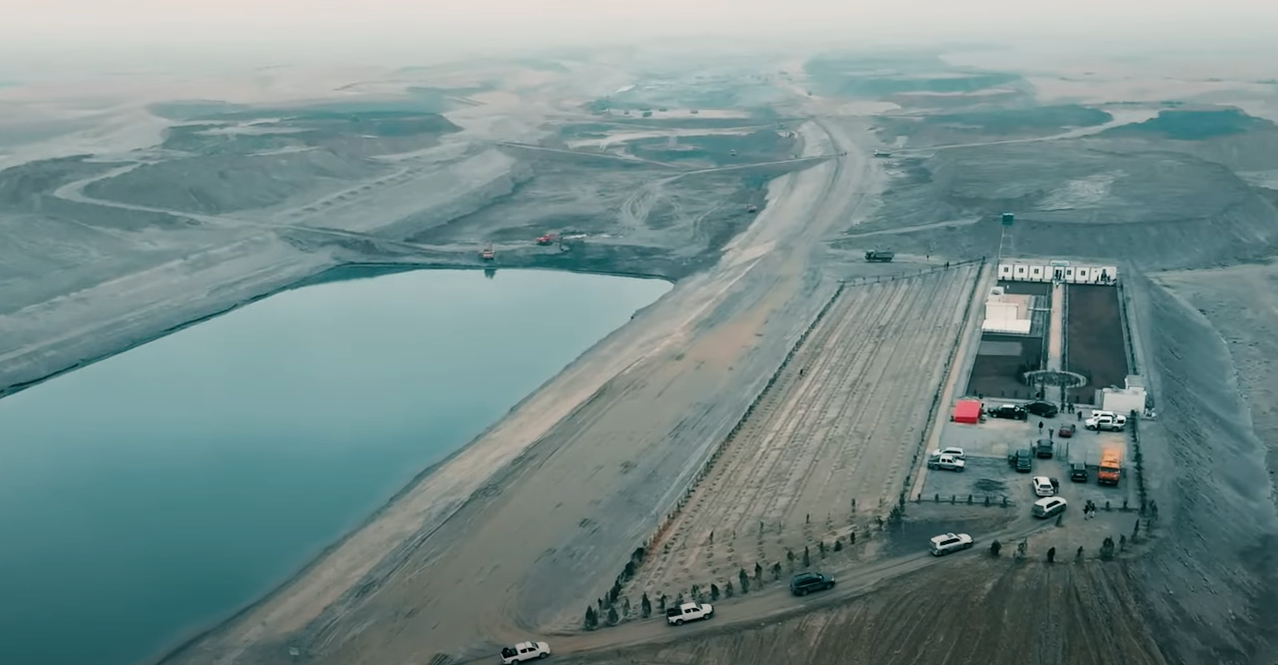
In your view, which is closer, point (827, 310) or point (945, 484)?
point (945, 484)

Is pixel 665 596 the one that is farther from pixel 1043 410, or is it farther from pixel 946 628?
pixel 1043 410

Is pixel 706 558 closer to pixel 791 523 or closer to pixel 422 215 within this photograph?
pixel 791 523

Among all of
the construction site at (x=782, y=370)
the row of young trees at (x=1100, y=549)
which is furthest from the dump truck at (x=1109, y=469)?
the row of young trees at (x=1100, y=549)

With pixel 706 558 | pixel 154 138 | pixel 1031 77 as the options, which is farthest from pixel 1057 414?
pixel 1031 77

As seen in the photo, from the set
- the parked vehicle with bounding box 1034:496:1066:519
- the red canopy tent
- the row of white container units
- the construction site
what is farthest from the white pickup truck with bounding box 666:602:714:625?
the row of white container units

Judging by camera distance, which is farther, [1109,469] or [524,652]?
[1109,469]

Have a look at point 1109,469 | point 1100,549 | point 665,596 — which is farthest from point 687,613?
point 1109,469

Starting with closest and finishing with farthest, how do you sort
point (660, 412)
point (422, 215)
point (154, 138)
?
1. point (660, 412)
2. point (422, 215)
3. point (154, 138)
